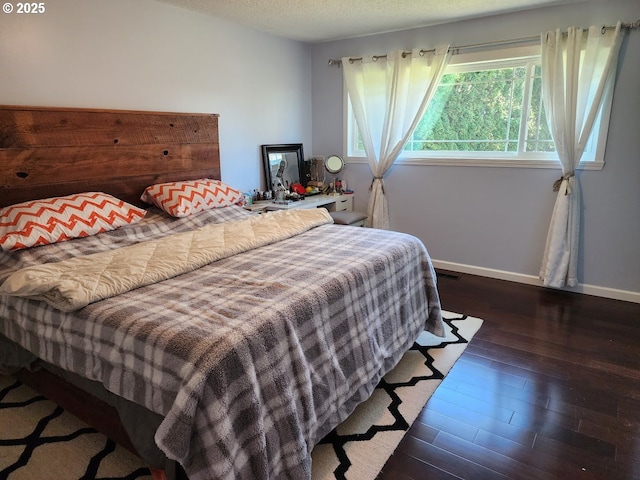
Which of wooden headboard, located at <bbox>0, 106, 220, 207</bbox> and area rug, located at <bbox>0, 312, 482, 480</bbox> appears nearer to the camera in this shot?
area rug, located at <bbox>0, 312, 482, 480</bbox>

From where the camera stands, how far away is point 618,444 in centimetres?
171

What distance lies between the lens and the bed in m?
1.21

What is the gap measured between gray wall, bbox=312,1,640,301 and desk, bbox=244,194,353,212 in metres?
0.20

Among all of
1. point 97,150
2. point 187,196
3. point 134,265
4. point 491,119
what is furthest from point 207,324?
point 491,119

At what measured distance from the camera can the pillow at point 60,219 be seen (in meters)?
1.95

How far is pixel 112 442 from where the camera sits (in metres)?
1.74

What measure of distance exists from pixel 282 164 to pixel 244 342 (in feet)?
9.84

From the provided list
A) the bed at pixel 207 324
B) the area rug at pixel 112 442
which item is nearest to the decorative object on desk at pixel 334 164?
the bed at pixel 207 324

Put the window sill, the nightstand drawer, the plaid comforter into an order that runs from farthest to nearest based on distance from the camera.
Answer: the nightstand drawer < the window sill < the plaid comforter

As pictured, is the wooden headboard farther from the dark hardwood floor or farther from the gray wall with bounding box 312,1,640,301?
the dark hardwood floor

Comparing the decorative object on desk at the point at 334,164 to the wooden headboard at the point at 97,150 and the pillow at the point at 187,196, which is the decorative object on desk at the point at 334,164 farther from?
the pillow at the point at 187,196

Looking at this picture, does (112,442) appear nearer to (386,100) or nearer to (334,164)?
(334,164)

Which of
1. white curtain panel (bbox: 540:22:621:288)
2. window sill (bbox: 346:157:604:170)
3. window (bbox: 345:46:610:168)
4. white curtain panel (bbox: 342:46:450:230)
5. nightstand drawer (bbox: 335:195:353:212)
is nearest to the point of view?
white curtain panel (bbox: 540:22:621:288)

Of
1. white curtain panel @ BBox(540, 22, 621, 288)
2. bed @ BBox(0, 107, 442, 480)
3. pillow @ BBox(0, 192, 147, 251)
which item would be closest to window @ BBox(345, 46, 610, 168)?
white curtain panel @ BBox(540, 22, 621, 288)
